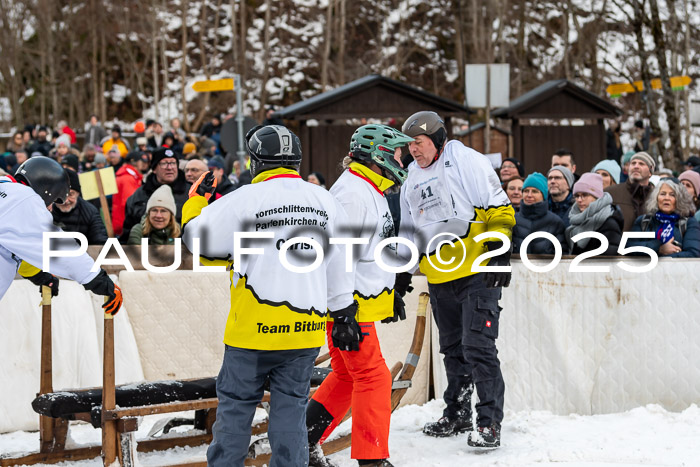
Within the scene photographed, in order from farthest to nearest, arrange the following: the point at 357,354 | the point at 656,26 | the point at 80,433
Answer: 1. the point at 656,26
2. the point at 80,433
3. the point at 357,354

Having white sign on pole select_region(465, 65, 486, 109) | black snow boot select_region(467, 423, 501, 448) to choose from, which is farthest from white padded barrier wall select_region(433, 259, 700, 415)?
white sign on pole select_region(465, 65, 486, 109)

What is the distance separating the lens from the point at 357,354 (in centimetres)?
468

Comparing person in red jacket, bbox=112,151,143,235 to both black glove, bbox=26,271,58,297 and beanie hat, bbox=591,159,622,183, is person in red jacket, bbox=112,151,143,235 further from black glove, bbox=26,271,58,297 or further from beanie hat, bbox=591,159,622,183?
beanie hat, bbox=591,159,622,183

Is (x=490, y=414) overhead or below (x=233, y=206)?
below

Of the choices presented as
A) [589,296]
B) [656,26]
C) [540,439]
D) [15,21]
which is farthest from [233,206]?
[15,21]

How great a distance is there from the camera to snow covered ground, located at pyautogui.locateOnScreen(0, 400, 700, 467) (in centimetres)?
516

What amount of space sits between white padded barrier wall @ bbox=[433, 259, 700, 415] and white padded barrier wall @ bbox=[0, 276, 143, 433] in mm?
2790

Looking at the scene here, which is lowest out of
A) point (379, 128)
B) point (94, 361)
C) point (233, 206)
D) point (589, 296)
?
point (94, 361)

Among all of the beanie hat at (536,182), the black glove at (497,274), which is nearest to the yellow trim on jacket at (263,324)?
the black glove at (497,274)

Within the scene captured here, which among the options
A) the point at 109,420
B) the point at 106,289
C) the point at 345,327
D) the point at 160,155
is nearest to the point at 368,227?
the point at 345,327

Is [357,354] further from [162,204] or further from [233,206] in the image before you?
[162,204]

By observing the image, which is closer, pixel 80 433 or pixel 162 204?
pixel 80 433

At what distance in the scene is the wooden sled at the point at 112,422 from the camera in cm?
466

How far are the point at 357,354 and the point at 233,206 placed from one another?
117cm
